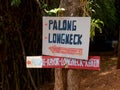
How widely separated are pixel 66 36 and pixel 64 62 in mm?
206

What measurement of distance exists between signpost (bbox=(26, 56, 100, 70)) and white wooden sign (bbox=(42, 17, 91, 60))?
1.4 inches

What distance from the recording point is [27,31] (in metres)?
6.03

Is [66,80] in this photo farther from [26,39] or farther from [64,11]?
[26,39]

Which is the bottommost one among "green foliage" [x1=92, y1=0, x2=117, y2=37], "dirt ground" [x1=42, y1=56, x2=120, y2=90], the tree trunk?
"dirt ground" [x1=42, y1=56, x2=120, y2=90]

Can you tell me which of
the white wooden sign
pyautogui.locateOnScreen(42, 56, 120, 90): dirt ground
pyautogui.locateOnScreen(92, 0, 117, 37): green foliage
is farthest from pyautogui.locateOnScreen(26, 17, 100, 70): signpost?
pyautogui.locateOnScreen(92, 0, 117, 37): green foliage

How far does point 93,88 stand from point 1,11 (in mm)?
1973

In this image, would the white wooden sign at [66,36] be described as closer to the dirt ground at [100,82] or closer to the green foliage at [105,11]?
the dirt ground at [100,82]

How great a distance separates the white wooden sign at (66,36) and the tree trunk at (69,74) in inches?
3.1

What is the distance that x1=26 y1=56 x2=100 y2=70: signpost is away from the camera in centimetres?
259

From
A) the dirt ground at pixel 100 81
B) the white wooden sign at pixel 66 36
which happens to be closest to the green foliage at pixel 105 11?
the dirt ground at pixel 100 81

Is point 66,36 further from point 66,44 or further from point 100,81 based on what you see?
point 100,81

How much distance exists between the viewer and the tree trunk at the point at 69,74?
267cm

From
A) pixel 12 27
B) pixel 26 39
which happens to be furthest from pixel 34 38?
pixel 12 27

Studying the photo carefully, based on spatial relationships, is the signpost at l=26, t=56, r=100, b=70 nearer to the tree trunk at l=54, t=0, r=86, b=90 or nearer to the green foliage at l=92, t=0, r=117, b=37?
the tree trunk at l=54, t=0, r=86, b=90
